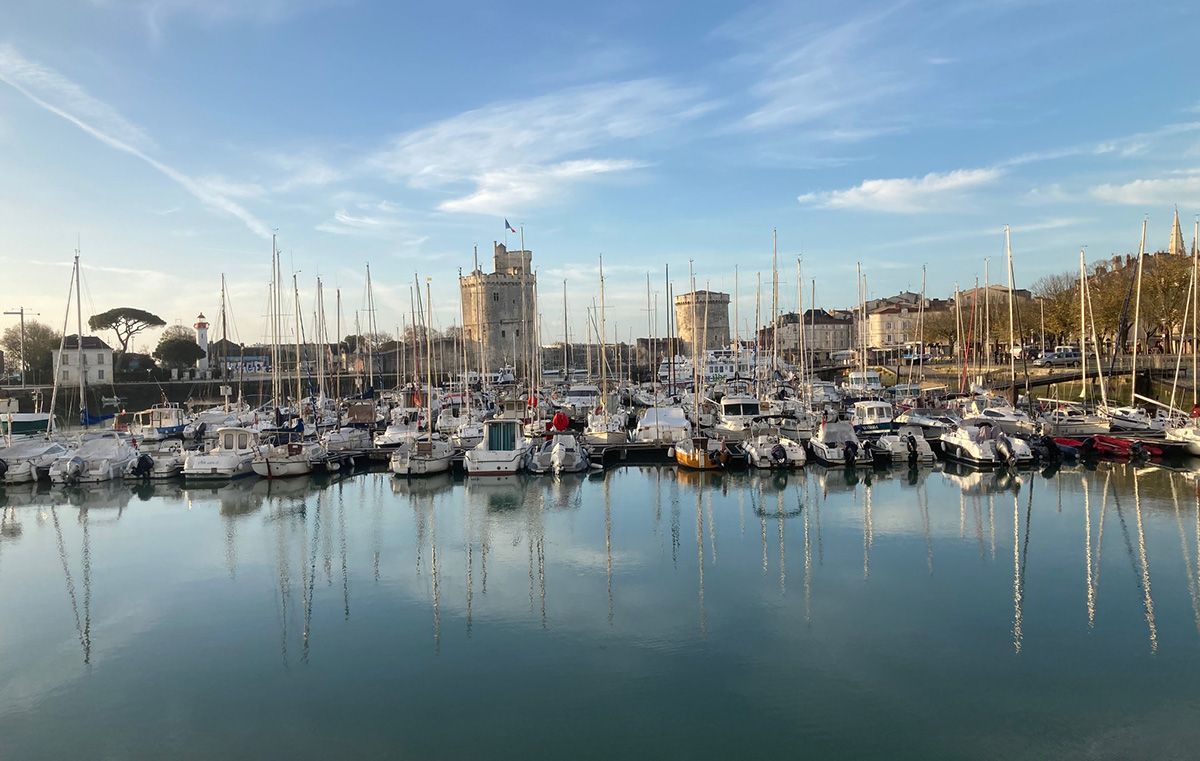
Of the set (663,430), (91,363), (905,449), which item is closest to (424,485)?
(663,430)

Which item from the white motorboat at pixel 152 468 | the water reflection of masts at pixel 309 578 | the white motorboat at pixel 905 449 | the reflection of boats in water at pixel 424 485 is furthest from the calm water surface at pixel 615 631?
the white motorboat at pixel 152 468

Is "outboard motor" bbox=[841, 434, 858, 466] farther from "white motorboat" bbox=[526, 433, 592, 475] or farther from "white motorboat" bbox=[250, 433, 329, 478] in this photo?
"white motorboat" bbox=[250, 433, 329, 478]

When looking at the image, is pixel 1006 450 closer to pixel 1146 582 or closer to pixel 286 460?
pixel 1146 582

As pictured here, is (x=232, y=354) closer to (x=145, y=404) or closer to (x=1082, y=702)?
(x=145, y=404)

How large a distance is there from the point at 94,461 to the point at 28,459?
6.50 ft

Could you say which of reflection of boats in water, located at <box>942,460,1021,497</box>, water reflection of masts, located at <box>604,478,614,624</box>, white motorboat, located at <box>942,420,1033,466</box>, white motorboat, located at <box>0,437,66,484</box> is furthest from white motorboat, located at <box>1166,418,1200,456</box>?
white motorboat, located at <box>0,437,66,484</box>

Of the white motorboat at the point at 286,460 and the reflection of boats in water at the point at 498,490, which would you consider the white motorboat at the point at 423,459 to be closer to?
the reflection of boats in water at the point at 498,490

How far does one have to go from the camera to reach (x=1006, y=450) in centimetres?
2388

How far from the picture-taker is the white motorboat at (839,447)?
24766mm

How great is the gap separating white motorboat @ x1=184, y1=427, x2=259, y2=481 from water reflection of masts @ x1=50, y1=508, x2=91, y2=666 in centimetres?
332

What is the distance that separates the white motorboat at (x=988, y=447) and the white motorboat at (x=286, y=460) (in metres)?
19.6

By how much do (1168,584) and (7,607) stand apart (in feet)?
59.9

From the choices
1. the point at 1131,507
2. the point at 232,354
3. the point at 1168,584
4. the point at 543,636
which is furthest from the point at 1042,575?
the point at 232,354

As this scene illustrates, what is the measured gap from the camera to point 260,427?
3338 centimetres
